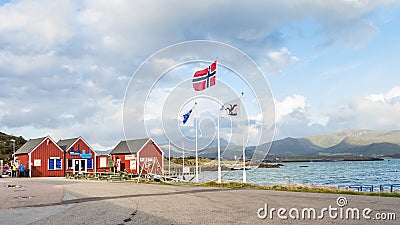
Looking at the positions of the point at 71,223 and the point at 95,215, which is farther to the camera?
the point at 95,215

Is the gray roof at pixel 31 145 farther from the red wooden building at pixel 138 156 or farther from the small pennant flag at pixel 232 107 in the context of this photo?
the small pennant flag at pixel 232 107

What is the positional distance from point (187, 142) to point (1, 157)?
2497 inches

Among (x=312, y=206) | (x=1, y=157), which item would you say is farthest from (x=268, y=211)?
(x=1, y=157)

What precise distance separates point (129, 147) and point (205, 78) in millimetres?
31510

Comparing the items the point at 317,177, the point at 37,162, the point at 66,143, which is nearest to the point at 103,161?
the point at 66,143

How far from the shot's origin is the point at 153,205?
1576cm

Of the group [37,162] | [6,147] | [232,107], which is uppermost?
[232,107]

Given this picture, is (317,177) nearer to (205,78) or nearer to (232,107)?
(232,107)

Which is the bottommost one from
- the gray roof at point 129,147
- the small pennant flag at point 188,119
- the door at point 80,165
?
the door at point 80,165

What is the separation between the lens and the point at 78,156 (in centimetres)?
5612

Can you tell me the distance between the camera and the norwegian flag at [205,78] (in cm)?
2974

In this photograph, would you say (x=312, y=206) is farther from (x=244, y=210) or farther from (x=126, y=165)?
(x=126, y=165)

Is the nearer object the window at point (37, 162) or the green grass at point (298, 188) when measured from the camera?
the green grass at point (298, 188)

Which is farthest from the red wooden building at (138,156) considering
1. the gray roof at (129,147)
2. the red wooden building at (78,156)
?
the red wooden building at (78,156)
